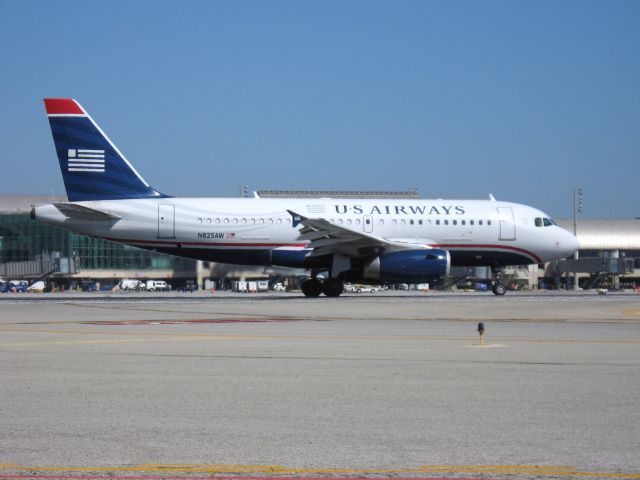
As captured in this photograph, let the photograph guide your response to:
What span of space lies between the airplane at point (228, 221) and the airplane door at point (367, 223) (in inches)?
1.7

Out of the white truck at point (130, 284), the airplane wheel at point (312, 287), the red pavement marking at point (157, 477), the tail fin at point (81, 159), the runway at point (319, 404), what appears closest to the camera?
the red pavement marking at point (157, 477)

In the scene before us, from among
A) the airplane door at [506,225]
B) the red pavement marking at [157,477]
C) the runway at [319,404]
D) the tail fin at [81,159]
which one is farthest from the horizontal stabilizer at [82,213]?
the red pavement marking at [157,477]

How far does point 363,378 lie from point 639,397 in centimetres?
330

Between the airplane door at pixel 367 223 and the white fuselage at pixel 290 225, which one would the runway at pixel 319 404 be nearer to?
the white fuselage at pixel 290 225

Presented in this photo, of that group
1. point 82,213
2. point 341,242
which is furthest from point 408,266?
point 82,213

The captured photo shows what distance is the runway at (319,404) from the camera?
6957mm

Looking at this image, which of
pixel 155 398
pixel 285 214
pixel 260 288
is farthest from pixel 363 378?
pixel 260 288

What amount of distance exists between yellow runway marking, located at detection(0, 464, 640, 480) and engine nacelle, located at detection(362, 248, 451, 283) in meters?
28.5

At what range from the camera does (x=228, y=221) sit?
37500mm

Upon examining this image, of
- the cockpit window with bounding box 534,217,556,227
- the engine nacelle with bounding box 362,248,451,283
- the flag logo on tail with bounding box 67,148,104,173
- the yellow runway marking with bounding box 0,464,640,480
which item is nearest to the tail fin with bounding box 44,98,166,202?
the flag logo on tail with bounding box 67,148,104,173

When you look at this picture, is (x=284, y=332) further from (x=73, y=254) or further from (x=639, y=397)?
(x=73, y=254)

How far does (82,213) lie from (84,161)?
7.72 feet

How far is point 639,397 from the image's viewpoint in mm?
9992

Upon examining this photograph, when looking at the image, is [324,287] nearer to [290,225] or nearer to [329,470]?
[290,225]
